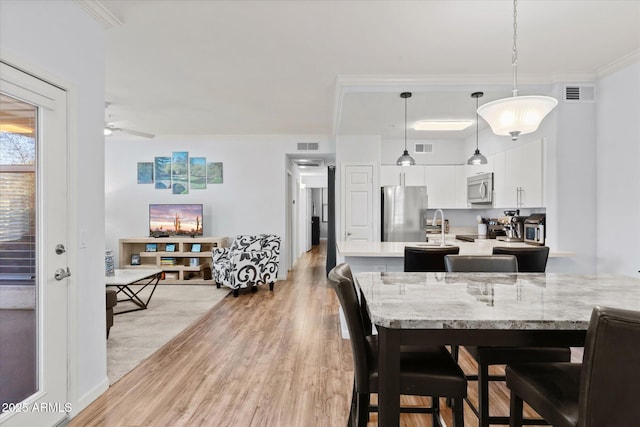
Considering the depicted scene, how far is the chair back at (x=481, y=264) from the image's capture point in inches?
89.2

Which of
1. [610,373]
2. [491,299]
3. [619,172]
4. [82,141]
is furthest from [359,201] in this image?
[610,373]

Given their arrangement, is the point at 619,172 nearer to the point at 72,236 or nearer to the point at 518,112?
the point at 518,112

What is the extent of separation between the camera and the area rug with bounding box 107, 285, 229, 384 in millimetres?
3018

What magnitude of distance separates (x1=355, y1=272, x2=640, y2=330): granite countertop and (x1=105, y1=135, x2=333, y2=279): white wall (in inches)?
187

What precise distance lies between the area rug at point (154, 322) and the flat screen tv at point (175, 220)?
103 cm

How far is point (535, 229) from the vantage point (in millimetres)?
3953

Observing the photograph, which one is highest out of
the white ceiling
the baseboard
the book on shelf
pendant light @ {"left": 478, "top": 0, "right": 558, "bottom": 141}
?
the white ceiling

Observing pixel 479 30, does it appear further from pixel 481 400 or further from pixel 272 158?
pixel 272 158

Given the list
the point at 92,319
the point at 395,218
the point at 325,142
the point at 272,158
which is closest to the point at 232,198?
the point at 272,158

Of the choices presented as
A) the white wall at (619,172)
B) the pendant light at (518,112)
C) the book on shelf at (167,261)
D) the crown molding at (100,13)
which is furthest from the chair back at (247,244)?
the white wall at (619,172)

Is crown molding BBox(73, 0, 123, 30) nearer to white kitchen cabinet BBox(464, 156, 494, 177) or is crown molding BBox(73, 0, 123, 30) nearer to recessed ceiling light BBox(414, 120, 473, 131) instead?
recessed ceiling light BBox(414, 120, 473, 131)

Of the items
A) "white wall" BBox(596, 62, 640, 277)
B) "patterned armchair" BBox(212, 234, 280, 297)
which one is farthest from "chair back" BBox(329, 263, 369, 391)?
"patterned armchair" BBox(212, 234, 280, 297)

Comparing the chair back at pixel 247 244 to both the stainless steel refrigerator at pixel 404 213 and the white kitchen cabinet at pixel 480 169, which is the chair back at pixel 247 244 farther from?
the white kitchen cabinet at pixel 480 169

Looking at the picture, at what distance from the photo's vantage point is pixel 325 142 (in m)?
6.64
